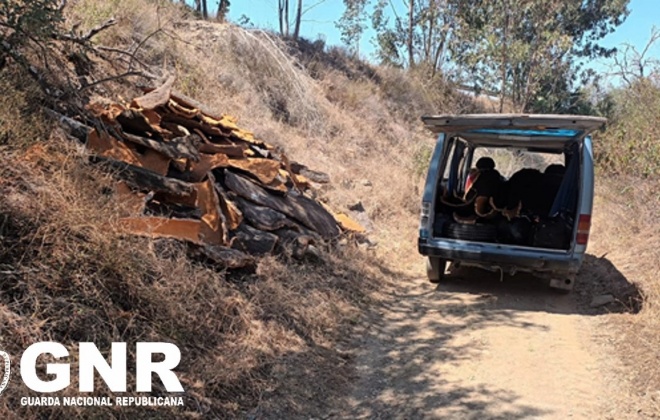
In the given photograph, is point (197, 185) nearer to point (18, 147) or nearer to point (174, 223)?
point (174, 223)

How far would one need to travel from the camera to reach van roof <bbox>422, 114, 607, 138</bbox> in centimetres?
549

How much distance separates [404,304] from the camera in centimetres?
612

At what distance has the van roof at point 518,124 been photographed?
549 centimetres

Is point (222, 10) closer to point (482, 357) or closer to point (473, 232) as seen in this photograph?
point (473, 232)

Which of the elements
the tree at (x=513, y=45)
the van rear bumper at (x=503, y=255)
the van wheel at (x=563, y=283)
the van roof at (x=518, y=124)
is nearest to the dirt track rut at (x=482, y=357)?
the van wheel at (x=563, y=283)

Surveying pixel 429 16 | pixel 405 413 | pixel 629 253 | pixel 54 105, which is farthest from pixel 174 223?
pixel 429 16

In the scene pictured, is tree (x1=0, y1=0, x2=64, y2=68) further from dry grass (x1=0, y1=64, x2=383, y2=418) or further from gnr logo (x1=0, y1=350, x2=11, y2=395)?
gnr logo (x1=0, y1=350, x2=11, y2=395)

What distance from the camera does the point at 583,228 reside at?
5.75 meters

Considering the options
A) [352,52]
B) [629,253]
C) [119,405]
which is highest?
[352,52]

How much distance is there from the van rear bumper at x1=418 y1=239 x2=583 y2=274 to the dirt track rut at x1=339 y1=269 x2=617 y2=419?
473 millimetres

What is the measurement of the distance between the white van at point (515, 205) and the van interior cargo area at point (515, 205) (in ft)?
0.04

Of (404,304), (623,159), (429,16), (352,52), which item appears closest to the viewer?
(404,304)

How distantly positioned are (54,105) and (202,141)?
5.56 ft

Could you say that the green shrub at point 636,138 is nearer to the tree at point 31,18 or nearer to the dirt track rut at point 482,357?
the dirt track rut at point 482,357
